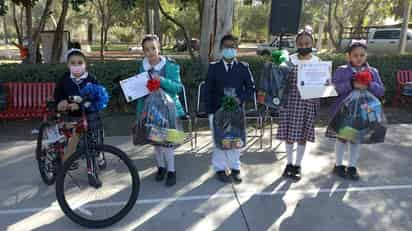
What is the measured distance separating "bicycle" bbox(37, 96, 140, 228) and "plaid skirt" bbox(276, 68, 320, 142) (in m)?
1.78

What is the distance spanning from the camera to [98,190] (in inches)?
143

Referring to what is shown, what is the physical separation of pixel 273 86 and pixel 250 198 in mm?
1303

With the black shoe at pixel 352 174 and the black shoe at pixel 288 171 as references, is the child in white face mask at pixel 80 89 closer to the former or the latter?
the black shoe at pixel 288 171

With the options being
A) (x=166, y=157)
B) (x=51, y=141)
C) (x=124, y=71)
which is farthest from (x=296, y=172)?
(x=124, y=71)

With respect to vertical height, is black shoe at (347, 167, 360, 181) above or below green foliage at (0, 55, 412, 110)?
below

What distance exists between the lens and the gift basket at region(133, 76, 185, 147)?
3.61m

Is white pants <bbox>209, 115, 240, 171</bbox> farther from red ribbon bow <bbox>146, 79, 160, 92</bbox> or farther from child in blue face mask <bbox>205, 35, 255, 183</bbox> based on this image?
red ribbon bow <bbox>146, 79, 160, 92</bbox>

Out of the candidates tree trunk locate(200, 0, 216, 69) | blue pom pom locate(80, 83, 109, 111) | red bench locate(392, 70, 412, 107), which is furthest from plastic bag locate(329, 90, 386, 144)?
red bench locate(392, 70, 412, 107)

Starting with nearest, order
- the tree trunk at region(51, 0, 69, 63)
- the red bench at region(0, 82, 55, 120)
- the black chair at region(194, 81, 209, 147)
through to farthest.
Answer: the black chair at region(194, 81, 209, 147), the red bench at region(0, 82, 55, 120), the tree trunk at region(51, 0, 69, 63)

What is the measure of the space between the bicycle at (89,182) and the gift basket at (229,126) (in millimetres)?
1017

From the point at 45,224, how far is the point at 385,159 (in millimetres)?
4083

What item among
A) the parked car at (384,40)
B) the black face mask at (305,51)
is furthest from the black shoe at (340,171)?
the parked car at (384,40)

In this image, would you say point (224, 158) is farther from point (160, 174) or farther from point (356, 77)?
point (356, 77)

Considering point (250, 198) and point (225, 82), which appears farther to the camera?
point (225, 82)
